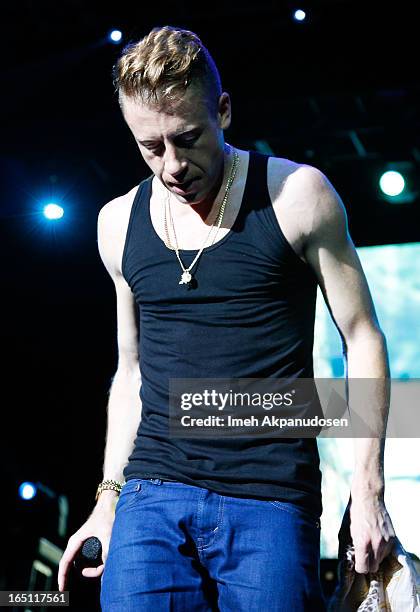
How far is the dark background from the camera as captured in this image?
489 centimetres

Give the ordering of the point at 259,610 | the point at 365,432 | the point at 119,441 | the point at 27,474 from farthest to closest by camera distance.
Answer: the point at 27,474, the point at 119,441, the point at 365,432, the point at 259,610

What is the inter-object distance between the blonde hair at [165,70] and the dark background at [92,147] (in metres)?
2.97

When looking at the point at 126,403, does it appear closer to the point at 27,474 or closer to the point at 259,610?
the point at 259,610

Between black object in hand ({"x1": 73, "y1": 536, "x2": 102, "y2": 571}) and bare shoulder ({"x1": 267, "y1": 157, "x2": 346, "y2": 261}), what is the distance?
2.72 feet

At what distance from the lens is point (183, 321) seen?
1.99 m

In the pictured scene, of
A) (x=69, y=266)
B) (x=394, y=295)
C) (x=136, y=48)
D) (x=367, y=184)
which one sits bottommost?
(x=136, y=48)

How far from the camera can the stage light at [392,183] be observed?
6258 millimetres

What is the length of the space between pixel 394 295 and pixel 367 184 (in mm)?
915

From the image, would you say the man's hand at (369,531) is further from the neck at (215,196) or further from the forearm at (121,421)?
the neck at (215,196)

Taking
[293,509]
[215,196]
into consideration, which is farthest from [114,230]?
[293,509]

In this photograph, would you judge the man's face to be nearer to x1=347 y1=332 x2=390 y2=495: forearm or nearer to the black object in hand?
x1=347 y1=332 x2=390 y2=495: forearm

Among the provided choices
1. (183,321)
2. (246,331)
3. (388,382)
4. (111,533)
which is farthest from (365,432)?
(111,533)

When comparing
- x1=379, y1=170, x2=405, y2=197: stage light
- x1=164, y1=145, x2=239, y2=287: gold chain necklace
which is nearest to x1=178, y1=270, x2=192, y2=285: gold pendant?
x1=164, y1=145, x2=239, y2=287: gold chain necklace

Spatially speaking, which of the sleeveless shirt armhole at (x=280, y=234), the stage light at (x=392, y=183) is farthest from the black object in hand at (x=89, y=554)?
the stage light at (x=392, y=183)
